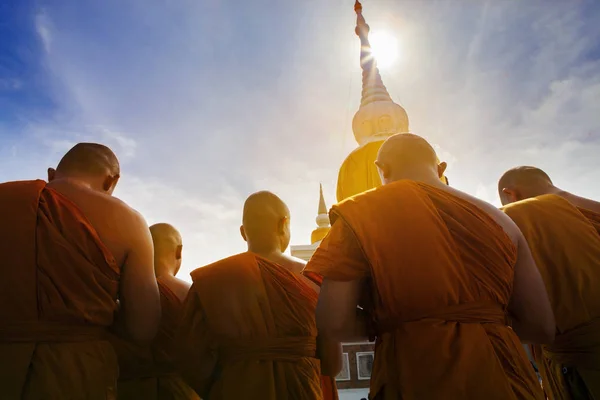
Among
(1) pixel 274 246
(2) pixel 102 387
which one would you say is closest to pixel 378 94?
(1) pixel 274 246

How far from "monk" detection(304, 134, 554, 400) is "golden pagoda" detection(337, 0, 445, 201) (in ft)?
21.2

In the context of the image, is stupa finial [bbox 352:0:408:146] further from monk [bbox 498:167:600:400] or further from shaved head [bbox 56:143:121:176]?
shaved head [bbox 56:143:121:176]

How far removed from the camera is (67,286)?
7.14 feet

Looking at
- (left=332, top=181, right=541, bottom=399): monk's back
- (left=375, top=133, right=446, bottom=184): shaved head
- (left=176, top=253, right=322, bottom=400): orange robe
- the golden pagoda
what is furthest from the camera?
the golden pagoda

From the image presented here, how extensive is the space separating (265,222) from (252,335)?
3.15 ft

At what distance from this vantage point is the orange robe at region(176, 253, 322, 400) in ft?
8.91

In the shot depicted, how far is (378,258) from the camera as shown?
1.99m

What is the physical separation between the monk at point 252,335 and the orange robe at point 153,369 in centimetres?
37

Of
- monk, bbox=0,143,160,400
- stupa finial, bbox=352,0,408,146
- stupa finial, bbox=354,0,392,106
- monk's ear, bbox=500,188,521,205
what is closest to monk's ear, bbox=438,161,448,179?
monk's ear, bbox=500,188,521,205

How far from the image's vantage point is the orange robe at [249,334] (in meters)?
2.71

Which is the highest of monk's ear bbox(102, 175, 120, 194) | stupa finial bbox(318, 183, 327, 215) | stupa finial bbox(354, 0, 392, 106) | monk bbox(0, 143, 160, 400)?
stupa finial bbox(354, 0, 392, 106)

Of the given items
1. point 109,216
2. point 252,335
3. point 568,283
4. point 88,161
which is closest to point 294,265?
point 252,335

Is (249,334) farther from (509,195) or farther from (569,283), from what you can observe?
(509,195)

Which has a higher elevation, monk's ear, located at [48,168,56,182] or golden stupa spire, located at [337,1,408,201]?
golden stupa spire, located at [337,1,408,201]
